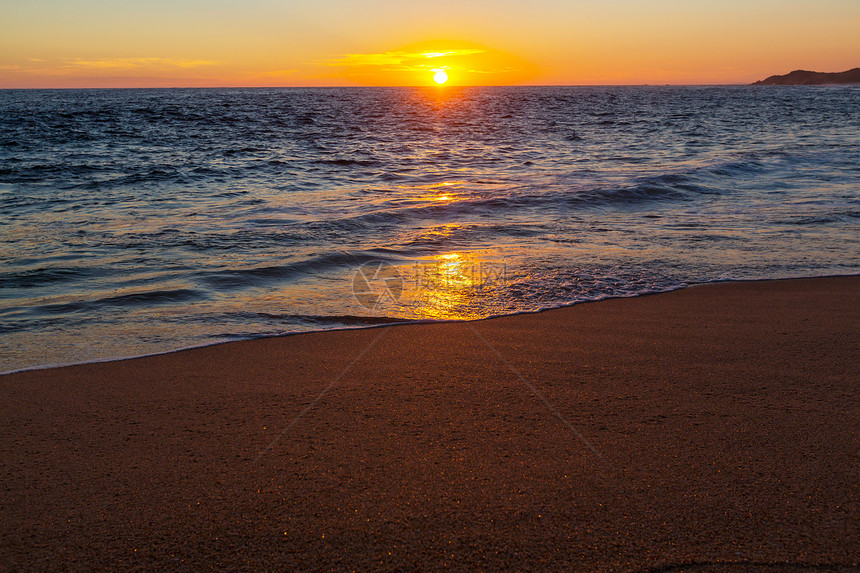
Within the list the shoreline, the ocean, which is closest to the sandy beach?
the shoreline

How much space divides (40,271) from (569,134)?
2334 centimetres

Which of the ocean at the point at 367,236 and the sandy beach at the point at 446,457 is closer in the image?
the sandy beach at the point at 446,457

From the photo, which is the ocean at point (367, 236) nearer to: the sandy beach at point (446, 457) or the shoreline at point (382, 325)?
the shoreline at point (382, 325)

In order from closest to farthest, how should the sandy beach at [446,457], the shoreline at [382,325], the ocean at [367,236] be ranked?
the sandy beach at [446,457] → the shoreline at [382,325] → the ocean at [367,236]

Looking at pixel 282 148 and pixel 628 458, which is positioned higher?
pixel 282 148

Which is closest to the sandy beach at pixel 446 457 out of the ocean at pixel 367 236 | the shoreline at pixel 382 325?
the shoreline at pixel 382 325

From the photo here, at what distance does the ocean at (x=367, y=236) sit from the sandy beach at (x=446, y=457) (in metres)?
0.90

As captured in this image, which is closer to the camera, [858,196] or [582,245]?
[582,245]

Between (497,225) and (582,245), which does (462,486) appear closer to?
(582,245)

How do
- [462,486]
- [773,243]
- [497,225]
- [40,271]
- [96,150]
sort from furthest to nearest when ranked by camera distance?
[96,150], [497,225], [773,243], [40,271], [462,486]

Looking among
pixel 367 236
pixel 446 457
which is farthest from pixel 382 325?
pixel 367 236

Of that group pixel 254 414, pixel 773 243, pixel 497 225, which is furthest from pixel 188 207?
pixel 773 243

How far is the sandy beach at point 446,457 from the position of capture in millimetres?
1803

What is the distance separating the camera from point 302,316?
4375 millimetres
